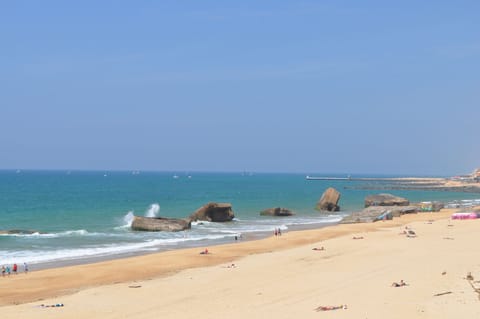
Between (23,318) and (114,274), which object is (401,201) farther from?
(23,318)

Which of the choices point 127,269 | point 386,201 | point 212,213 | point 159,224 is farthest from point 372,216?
point 127,269

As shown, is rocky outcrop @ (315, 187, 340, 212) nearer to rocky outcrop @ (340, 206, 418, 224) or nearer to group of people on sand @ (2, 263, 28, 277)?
rocky outcrop @ (340, 206, 418, 224)

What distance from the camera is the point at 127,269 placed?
3173 centimetres

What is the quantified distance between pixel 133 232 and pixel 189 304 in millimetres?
31547

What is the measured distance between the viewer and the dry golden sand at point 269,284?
20.4m

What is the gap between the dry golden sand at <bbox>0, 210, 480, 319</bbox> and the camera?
20.4 metres

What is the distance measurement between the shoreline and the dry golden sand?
6 cm

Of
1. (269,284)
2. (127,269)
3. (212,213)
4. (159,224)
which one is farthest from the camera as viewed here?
(212,213)

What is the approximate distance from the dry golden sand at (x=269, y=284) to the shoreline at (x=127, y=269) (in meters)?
0.06

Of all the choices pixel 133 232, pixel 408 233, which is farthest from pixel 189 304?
pixel 133 232

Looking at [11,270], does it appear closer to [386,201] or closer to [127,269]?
[127,269]

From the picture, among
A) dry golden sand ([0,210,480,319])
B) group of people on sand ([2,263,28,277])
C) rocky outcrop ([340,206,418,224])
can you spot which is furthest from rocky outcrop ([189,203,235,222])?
group of people on sand ([2,263,28,277])

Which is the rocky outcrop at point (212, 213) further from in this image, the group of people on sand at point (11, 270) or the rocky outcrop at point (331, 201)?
the group of people on sand at point (11, 270)

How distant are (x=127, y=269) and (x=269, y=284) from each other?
31.5 ft
